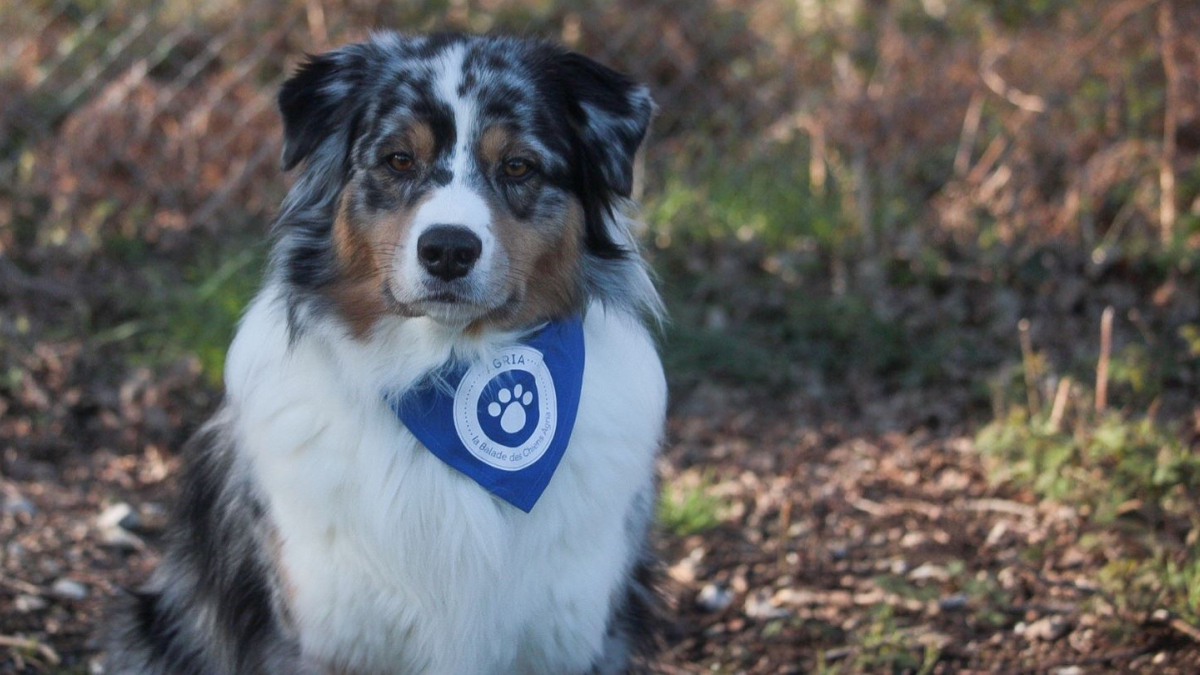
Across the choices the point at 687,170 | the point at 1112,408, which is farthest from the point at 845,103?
the point at 1112,408

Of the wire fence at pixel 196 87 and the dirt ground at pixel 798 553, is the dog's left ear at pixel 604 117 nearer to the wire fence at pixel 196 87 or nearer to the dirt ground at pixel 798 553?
the dirt ground at pixel 798 553

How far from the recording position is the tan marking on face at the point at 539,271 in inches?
113

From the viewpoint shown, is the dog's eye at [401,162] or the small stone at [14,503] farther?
the small stone at [14,503]

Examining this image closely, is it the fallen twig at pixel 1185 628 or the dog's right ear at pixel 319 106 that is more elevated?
the dog's right ear at pixel 319 106

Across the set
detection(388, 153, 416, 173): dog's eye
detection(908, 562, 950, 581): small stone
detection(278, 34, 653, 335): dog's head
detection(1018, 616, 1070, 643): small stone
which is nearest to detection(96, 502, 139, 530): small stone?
detection(278, 34, 653, 335): dog's head

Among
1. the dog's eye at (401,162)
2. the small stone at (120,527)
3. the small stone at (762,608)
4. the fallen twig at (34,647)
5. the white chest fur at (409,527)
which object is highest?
the dog's eye at (401,162)

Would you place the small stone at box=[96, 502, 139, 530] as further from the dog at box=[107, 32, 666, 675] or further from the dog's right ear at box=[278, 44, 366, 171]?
the dog's right ear at box=[278, 44, 366, 171]

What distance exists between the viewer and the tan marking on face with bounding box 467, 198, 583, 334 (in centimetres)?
288

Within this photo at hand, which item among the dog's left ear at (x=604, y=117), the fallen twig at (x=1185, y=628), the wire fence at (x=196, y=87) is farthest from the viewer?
the wire fence at (x=196, y=87)

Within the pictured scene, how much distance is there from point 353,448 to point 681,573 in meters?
1.72

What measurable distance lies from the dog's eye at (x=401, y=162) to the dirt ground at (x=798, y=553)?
142 centimetres

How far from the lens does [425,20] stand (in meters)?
7.58

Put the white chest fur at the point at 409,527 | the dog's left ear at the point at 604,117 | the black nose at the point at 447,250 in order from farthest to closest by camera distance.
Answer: the dog's left ear at the point at 604,117, the white chest fur at the point at 409,527, the black nose at the point at 447,250

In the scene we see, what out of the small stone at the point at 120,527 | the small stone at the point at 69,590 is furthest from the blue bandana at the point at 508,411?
the small stone at the point at 120,527
